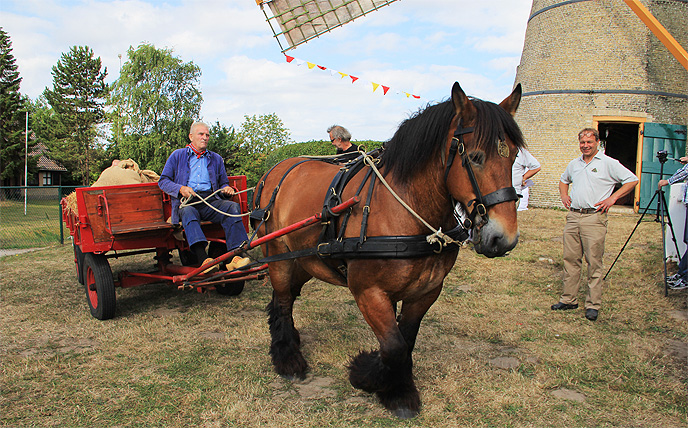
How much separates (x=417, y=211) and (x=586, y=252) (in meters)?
3.13

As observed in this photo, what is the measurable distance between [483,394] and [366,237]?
57.6 inches

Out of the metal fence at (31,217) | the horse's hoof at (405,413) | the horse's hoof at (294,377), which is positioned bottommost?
the horse's hoof at (294,377)

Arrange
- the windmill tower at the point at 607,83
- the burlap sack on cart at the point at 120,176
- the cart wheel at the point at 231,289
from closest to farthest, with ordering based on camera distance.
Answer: the burlap sack on cart at the point at 120,176 < the cart wheel at the point at 231,289 < the windmill tower at the point at 607,83

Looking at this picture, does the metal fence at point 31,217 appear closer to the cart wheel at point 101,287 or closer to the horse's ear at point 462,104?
the cart wheel at point 101,287

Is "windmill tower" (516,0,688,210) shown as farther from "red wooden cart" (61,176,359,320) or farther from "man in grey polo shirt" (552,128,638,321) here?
"red wooden cart" (61,176,359,320)

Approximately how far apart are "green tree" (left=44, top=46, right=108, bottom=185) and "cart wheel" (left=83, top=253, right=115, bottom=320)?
112 feet

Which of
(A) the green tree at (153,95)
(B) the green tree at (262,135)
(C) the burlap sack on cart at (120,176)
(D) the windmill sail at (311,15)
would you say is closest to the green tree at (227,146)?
(B) the green tree at (262,135)

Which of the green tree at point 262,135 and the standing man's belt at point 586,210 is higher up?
the green tree at point 262,135

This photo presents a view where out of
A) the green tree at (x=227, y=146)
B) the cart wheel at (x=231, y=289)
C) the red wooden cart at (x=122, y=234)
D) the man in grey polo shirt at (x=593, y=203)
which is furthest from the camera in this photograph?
the green tree at (x=227, y=146)

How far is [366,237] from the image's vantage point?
8.89 ft

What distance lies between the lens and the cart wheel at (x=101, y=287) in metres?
4.73

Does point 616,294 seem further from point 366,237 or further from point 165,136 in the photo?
point 165,136

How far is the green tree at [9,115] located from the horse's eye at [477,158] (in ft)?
119

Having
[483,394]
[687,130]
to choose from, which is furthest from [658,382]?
[687,130]
